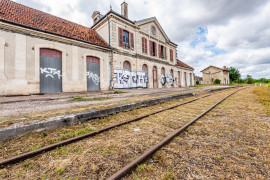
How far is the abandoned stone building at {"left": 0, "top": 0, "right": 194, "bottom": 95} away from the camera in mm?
8156

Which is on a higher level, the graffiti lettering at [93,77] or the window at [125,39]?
the window at [125,39]

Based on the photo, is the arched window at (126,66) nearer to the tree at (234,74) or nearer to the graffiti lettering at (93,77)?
the graffiti lettering at (93,77)

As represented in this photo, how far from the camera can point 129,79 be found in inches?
597

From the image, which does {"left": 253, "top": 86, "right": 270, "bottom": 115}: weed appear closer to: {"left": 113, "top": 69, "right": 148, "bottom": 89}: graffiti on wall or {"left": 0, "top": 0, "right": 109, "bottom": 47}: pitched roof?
{"left": 113, "top": 69, "right": 148, "bottom": 89}: graffiti on wall

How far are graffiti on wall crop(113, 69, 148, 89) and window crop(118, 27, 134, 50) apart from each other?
333 centimetres

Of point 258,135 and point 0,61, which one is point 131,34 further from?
point 258,135

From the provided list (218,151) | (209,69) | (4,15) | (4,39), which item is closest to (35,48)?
(4,39)

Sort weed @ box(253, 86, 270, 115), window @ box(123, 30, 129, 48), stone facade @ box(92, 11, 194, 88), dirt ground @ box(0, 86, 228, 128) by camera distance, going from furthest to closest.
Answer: window @ box(123, 30, 129, 48) → stone facade @ box(92, 11, 194, 88) → weed @ box(253, 86, 270, 115) → dirt ground @ box(0, 86, 228, 128)

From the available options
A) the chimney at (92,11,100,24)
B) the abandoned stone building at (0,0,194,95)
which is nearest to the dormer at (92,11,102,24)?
the chimney at (92,11,100,24)

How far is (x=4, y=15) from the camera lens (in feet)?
27.7

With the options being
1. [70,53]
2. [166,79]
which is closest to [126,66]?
[70,53]

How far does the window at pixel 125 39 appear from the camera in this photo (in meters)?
14.4

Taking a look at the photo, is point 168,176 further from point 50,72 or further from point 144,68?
point 144,68

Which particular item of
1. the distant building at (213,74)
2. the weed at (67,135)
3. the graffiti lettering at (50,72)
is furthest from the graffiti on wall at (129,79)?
the distant building at (213,74)
